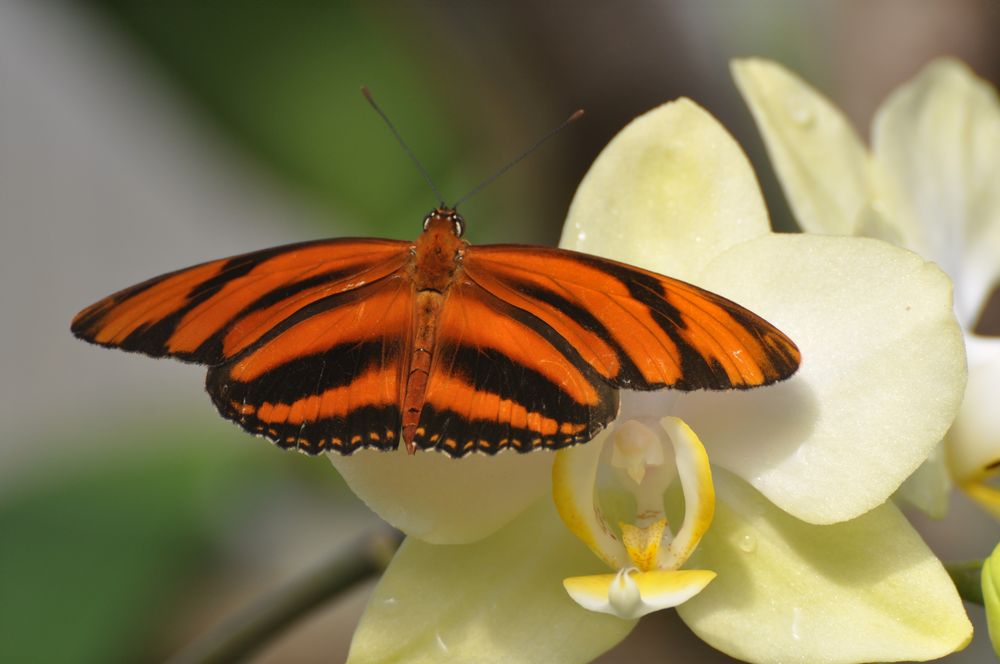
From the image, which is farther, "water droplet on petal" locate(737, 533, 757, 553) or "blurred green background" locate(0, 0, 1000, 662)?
"blurred green background" locate(0, 0, 1000, 662)

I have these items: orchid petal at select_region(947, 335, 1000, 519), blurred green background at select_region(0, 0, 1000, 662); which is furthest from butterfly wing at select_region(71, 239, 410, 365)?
blurred green background at select_region(0, 0, 1000, 662)

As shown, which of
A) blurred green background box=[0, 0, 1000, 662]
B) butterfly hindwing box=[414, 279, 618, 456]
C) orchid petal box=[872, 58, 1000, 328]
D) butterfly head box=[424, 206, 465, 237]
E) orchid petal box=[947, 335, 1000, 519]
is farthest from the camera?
blurred green background box=[0, 0, 1000, 662]

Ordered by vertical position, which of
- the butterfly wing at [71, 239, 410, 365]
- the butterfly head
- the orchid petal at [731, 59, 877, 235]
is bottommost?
the orchid petal at [731, 59, 877, 235]

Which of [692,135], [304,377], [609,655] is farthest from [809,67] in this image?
[304,377]

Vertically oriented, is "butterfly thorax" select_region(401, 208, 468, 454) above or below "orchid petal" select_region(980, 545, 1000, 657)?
above

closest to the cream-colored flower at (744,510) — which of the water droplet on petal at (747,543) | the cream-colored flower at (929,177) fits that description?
the water droplet on petal at (747,543)

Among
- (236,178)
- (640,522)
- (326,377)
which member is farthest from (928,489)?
(236,178)

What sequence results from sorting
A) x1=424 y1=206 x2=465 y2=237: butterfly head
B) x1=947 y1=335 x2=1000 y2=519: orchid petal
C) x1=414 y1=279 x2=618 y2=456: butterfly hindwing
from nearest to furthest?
x1=414 y1=279 x2=618 y2=456: butterfly hindwing
x1=424 y1=206 x2=465 y2=237: butterfly head
x1=947 y1=335 x2=1000 y2=519: orchid petal

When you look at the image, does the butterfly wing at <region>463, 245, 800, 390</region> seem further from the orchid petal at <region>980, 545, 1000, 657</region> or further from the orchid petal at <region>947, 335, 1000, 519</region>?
the orchid petal at <region>947, 335, 1000, 519</region>
